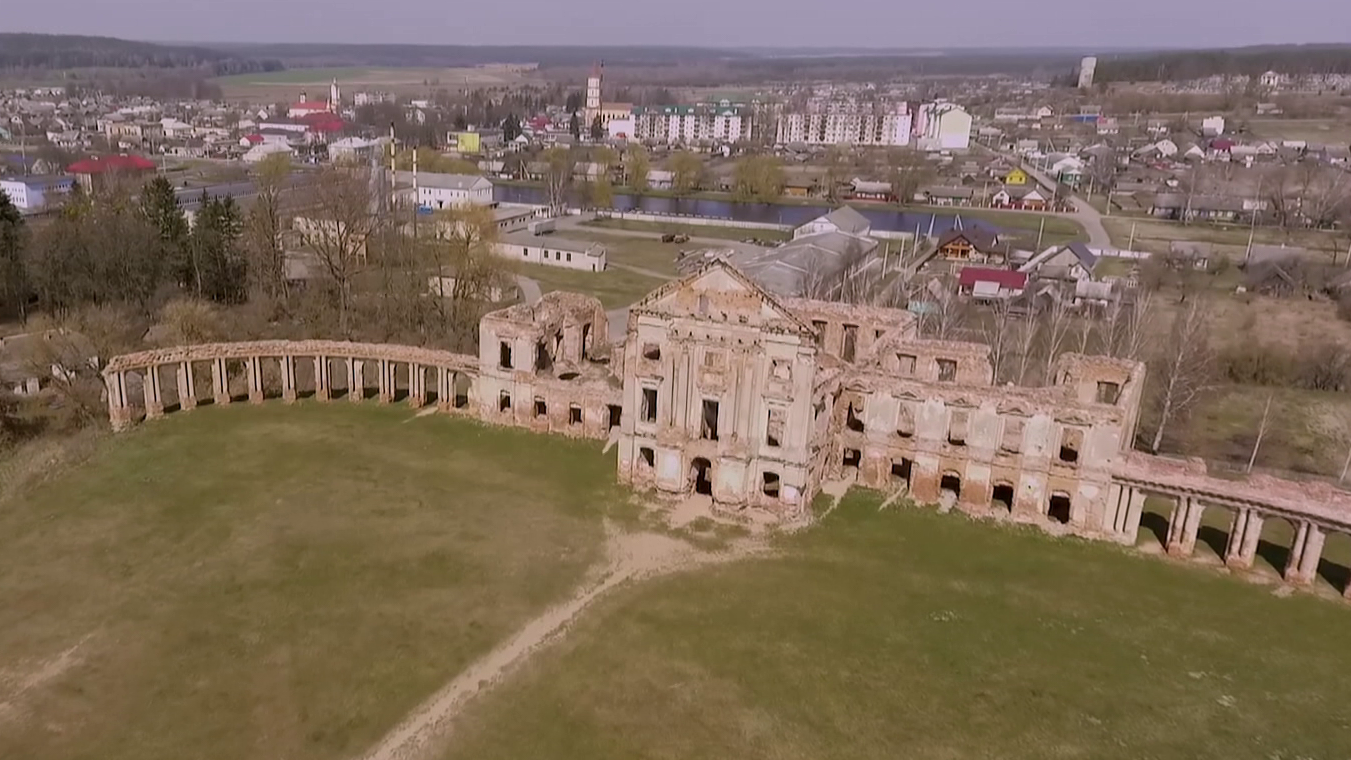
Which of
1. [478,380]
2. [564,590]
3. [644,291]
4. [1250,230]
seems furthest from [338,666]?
[1250,230]

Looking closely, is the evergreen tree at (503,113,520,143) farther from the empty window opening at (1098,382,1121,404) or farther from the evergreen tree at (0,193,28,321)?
the empty window opening at (1098,382,1121,404)

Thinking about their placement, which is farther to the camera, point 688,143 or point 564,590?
point 688,143

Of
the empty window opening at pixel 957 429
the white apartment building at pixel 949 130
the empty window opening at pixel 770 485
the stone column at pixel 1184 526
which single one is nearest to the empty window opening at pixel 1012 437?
the empty window opening at pixel 957 429

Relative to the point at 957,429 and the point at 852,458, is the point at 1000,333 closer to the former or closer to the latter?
the point at 957,429

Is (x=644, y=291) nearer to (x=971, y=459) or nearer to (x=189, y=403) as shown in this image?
(x=189, y=403)

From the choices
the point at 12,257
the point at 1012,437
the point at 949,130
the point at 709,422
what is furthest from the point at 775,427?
the point at 949,130
